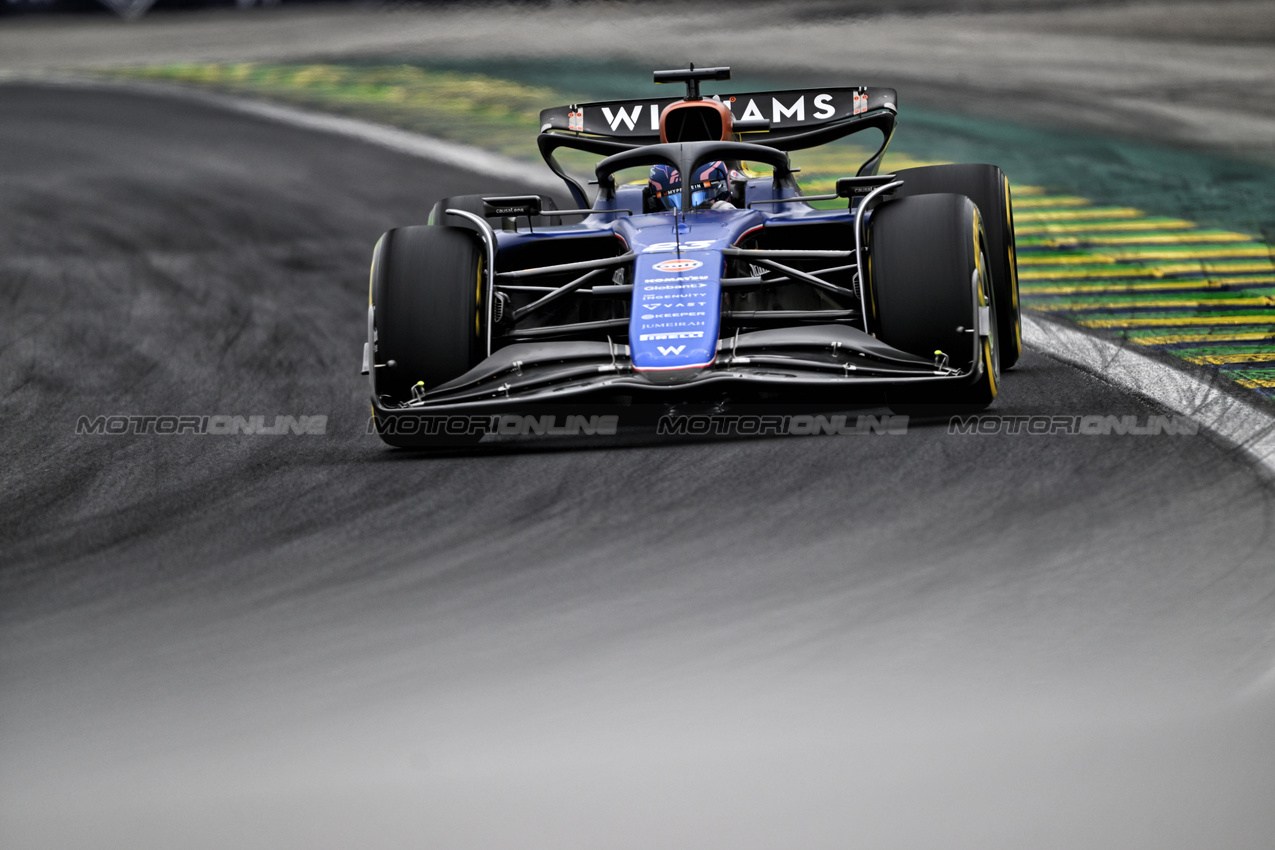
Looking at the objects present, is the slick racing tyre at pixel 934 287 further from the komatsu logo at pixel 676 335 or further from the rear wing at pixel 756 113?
the rear wing at pixel 756 113

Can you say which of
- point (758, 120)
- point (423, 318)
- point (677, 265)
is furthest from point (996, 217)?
point (423, 318)

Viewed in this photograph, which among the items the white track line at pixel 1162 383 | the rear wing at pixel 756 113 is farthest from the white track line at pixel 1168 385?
the rear wing at pixel 756 113

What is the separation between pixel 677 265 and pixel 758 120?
2.24 meters

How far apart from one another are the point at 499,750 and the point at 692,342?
9.31 ft

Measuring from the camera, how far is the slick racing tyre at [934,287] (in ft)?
21.4

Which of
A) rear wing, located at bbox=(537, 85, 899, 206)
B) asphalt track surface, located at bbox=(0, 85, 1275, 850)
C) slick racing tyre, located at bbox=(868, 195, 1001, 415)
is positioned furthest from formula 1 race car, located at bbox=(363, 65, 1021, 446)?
rear wing, located at bbox=(537, 85, 899, 206)

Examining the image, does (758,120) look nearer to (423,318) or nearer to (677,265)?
(677,265)

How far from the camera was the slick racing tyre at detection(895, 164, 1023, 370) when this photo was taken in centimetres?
783

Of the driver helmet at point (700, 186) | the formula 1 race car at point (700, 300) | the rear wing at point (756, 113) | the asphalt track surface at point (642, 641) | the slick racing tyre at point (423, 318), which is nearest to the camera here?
the asphalt track surface at point (642, 641)

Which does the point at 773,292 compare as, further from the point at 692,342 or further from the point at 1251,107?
the point at 1251,107

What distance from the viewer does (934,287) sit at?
6598 mm

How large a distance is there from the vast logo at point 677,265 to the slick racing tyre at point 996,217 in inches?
55.6

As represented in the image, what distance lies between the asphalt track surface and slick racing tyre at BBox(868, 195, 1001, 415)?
0.29m

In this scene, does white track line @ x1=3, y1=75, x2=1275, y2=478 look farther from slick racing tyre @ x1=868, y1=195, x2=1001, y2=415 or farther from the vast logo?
the vast logo
